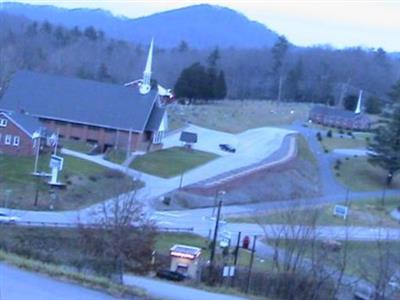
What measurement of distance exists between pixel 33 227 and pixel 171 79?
3777cm

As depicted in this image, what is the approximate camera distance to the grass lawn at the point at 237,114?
36250 mm

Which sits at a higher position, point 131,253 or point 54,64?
point 54,64

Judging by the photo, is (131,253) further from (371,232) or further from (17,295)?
(371,232)

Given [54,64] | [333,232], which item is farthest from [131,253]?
[54,64]

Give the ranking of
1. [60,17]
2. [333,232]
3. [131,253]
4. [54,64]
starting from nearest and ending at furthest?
[131,253] < [333,232] < [54,64] < [60,17]

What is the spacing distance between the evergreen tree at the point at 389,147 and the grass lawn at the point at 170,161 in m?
Answer: 5.34

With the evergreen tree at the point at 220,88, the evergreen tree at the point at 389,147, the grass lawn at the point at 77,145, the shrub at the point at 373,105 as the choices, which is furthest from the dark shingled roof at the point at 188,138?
the shrub at the point at 373,105

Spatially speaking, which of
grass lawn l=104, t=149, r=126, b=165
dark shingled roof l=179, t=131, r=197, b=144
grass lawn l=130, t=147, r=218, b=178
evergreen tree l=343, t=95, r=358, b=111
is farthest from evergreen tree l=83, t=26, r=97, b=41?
grass lawn l=104, t=149, r=126, b=165

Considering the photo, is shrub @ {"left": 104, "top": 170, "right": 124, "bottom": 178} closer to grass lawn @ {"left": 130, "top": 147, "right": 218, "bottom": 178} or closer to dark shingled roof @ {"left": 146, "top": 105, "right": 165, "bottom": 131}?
grass lawn @ {"left": 130, "top": 147, "right": 218, "bottom": 178}

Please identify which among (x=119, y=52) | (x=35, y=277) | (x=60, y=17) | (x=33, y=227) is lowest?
(x=33, y=227)

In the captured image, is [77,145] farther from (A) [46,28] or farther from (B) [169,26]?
(B) [169,26]

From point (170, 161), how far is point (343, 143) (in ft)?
39.8

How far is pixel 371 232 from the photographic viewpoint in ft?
62.9

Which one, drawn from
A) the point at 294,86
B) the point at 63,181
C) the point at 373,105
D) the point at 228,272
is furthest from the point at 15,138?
the point at 294,86
